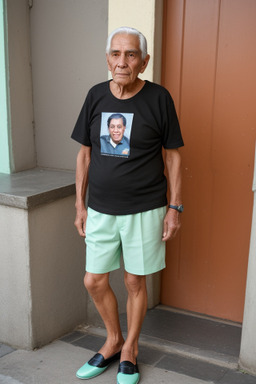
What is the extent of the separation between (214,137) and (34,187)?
125 centimetres

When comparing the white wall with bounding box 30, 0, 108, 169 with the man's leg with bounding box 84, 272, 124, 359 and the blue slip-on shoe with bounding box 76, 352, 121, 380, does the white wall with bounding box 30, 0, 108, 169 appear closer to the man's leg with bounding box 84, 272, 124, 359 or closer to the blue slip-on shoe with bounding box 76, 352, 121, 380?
the man's leg with bounding box 84, 272, 124, 359

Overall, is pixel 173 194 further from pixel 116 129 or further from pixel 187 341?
pixel 187 341

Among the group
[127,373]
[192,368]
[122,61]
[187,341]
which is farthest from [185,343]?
[122,61]

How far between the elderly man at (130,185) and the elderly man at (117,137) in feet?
0.11

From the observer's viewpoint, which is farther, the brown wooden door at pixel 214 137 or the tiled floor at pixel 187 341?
the brown wooden door at pixel 214 137

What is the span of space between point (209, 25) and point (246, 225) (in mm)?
1351

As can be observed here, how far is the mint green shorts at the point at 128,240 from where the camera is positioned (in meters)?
2.85

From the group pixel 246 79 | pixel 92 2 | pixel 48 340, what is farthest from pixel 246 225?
pixel 92 2

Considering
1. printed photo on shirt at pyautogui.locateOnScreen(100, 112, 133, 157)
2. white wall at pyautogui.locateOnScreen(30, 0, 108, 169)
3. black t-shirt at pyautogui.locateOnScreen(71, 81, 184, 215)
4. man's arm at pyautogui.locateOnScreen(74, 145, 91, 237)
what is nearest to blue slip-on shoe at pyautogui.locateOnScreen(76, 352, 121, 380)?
man's arm at pyautogui.locateOnScreen(74, 145, 91, 237)

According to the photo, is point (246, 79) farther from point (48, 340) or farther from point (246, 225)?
point (48, 340)

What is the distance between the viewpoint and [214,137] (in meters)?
3.47

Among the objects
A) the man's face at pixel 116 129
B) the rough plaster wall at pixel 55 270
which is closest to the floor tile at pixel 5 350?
the rough plaster wall at pixel 55 270

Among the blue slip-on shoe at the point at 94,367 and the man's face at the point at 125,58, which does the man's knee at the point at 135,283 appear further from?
the man's face at the point at 125,58

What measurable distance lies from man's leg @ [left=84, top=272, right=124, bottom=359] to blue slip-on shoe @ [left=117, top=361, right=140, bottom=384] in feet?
0.57
